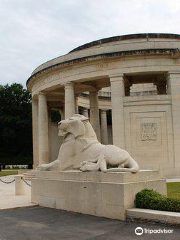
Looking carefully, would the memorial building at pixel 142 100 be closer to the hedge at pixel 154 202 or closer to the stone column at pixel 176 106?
the stone column at pixel 176 106

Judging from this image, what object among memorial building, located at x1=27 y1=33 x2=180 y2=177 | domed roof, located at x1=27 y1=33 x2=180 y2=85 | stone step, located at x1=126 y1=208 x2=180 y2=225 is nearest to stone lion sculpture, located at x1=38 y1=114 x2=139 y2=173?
stone step, located at x1=126 y1=208 x2=180 y2=225

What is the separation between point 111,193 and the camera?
35.8ft

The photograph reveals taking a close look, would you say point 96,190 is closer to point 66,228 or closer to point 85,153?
point 66,228

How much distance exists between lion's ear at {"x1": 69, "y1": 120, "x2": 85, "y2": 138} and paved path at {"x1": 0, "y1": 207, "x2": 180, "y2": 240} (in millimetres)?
3179

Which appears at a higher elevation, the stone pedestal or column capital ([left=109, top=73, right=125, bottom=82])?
column capital ([left=109, top=73, right=125, bottom=82])

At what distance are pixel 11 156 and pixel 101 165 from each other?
6534 centimetres

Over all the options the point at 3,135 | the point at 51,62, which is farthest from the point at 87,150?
the point at 3,135

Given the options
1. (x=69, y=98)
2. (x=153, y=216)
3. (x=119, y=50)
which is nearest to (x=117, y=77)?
(x=119, y=50)

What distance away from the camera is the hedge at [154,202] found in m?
9.87

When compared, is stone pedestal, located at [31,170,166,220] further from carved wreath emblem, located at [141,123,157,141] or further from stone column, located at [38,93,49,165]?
stone column, located at [38,93,49,165]

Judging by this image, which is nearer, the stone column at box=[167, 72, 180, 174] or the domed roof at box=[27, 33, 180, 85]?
the stone column at box=[167, 72, 180, 174]

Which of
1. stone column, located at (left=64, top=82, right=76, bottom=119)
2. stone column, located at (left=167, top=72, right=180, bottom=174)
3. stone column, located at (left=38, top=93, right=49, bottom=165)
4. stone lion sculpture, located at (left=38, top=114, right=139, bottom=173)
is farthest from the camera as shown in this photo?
stone column, located at (left=38, top=93, right=49, bottom=165)

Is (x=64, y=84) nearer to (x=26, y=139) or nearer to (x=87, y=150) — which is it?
(x=87, y=150)

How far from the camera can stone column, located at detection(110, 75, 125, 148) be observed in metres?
31.2
